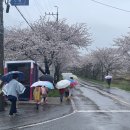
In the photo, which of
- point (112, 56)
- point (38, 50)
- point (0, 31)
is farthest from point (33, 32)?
point (112, 56)

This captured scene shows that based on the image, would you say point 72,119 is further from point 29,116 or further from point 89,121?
point 29,116

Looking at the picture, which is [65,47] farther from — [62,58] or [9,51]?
[9,51]

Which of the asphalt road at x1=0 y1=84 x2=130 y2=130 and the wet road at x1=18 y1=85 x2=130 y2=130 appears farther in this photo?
the asphalt road at x1=0 y1=84 x2=130 y2=130

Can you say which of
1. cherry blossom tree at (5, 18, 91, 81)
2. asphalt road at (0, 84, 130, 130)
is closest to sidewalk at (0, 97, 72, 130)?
asphalt road at (0, 84, 130, 130)

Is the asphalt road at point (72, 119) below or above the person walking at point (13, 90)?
below

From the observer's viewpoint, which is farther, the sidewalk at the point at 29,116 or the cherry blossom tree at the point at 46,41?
the cherry blossom tree at the point at 46,41

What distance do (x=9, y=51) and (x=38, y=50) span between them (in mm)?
2750

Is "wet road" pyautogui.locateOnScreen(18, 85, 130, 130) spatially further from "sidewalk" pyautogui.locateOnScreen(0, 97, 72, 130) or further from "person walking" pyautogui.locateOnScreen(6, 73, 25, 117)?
"person walking" pyautogui.locateOnScreen(6, 73, 25, 117)

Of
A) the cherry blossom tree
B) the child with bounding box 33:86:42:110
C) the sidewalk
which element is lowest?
the sidewalk

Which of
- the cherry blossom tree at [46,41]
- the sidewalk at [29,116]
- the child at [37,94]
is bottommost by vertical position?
the sidewalk at [29,116]

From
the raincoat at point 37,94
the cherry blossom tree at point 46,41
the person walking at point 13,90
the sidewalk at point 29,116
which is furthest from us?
the cherry blossom tree at point 46,41

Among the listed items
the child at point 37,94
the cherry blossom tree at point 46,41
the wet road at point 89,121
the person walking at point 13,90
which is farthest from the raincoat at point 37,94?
the cherry blossom tree at point 46,41

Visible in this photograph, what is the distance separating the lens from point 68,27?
164 feet

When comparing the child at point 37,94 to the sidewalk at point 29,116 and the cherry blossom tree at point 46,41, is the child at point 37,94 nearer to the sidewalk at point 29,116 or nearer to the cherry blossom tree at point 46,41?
the sidewalk at point 29,116
